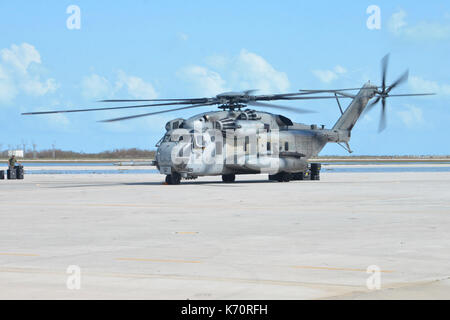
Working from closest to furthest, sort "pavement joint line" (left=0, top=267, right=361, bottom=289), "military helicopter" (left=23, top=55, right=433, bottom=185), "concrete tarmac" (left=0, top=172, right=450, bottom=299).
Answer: "concrete tarmac" (left=0, top=172, right=450, bottom=299), "pavement joint line" (left=0, top=267, right=361, bottom=289), "military helicopter" (left=23, top=55, right=433, bottom=185)

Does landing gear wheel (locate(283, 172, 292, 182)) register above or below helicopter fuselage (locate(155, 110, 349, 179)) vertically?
below

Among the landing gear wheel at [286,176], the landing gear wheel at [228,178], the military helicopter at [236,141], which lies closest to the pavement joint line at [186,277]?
the military helicopter at [236,141]

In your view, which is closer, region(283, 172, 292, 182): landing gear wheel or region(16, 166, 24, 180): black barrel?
region(283, 172, 292, 182): landing gear wheel

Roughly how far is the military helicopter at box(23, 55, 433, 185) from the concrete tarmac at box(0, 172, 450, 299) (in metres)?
13.6

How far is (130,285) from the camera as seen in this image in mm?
10344

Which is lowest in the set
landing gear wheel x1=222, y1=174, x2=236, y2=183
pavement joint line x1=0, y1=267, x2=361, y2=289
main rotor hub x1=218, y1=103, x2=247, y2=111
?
pavement joint line x1=0, y1=267, x2=361, y2=289

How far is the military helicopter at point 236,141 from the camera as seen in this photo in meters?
41.1

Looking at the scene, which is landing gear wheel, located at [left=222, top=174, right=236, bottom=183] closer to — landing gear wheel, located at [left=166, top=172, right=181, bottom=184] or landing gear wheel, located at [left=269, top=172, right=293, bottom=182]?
landing gear wheel, located at [left=269, top=172, right=293, bottom=182]

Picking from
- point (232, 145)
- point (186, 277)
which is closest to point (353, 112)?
point (232, 145)

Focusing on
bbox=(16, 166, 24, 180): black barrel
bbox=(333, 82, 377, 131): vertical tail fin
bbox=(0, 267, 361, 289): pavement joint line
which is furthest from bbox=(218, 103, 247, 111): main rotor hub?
bbox=(0, 267, 361, 289): pavement joint line

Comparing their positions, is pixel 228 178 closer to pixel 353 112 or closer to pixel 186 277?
pixel 353 112

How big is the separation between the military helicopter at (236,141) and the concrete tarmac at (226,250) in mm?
13576

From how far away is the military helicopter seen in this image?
4112 centimetres
